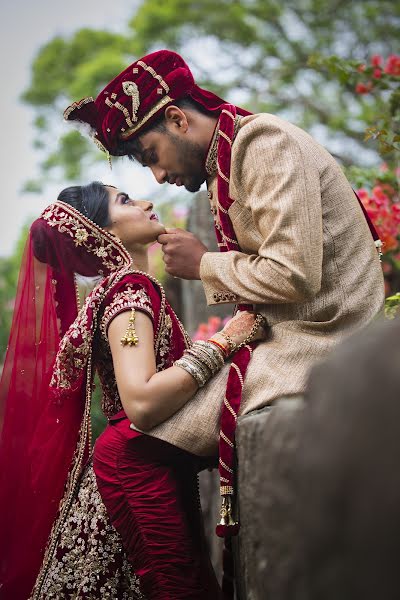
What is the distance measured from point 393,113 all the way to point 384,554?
133 inches

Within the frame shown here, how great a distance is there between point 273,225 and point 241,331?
37cm

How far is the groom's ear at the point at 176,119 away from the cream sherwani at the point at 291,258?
0.83 ft

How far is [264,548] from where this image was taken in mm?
1637

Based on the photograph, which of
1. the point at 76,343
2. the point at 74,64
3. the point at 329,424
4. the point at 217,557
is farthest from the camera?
the point at 74,64

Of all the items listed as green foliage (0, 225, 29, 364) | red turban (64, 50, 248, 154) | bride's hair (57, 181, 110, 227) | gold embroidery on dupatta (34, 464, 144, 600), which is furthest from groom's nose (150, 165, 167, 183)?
green foliage (0, 225, 29, 364)

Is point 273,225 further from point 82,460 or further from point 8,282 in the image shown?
point 8,282

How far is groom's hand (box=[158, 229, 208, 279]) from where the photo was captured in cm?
262

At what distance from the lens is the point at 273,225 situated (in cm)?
225

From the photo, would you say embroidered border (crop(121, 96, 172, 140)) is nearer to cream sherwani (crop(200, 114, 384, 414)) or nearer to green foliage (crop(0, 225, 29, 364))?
cream sherwani (crop(200, 114, 384, 414))

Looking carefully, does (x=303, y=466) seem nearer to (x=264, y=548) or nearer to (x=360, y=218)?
(x=264, y=548)

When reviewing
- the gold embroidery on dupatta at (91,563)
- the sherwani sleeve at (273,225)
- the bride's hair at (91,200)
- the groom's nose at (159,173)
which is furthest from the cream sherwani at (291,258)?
the gold embroidery on dupatta at (91,563)

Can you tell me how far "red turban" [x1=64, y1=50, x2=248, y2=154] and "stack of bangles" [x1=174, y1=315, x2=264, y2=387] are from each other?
86 centimetres

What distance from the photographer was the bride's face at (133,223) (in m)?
2.86

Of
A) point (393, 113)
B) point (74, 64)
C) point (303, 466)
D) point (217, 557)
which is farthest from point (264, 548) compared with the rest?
point (74, 64)
